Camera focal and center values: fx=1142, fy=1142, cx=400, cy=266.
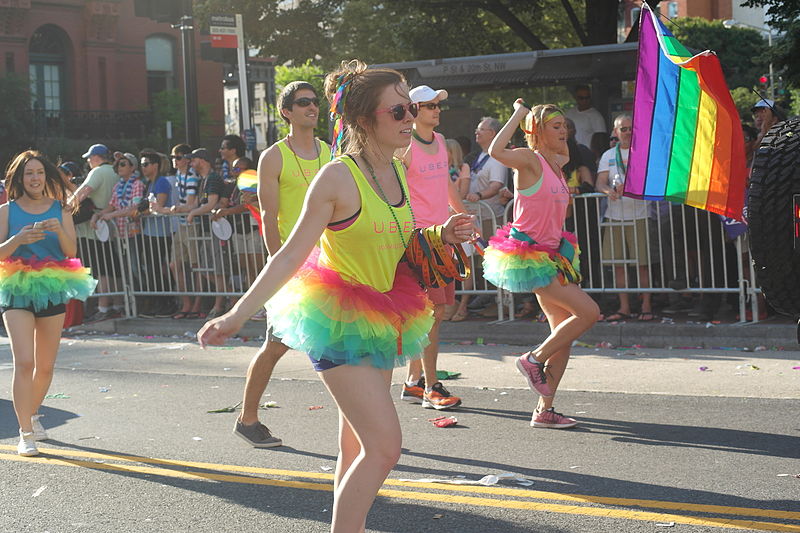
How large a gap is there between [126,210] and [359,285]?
10.1m

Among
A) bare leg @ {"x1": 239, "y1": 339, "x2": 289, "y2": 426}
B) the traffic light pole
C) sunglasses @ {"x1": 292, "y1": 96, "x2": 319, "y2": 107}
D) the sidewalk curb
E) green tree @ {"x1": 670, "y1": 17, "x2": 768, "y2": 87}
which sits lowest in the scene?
the sidewalk curb

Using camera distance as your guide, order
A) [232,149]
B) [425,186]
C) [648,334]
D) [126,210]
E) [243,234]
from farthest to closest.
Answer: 1. [126,210]
2. [232,149]
3. [243,234]
4. [648,334]
5. [425,186]

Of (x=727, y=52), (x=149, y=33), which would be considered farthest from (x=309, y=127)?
(x=727, y=52)

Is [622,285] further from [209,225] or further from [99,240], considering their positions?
[99,240]

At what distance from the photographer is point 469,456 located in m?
6.62

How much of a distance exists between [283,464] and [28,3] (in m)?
36.9

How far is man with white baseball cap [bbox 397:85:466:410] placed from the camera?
25.4ft

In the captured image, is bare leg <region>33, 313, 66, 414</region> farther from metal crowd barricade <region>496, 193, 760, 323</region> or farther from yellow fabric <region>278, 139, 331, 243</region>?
metal crowd barricade <region>496, 193, 760, 323</region>

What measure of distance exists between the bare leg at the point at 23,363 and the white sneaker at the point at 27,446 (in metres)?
0.04

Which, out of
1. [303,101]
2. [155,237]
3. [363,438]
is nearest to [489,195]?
[155,237]

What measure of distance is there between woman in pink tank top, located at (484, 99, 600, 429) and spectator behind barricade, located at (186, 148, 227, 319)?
6.41 meters

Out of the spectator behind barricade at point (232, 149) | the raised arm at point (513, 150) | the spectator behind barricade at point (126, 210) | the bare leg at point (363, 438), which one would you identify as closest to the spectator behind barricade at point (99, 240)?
the spectator behind barricade at point (126, 210)

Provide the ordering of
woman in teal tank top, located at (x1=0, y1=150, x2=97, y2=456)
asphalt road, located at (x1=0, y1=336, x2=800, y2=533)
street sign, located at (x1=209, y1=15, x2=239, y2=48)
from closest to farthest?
1. asphalt road, located at (x1=0, y1=336, x2=800, y2=533)
2. woman in teal tank top, located at (x1=0, y1=150, x2=97, y2=456)
3. street sign, located at (x1=209, y1=15, x2=239, y2=48)

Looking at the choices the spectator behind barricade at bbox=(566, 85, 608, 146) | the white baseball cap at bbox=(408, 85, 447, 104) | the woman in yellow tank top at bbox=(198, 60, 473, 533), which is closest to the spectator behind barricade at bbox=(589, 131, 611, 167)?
the spectator behind barricade at bbox=(566, 85, 608, 146)
